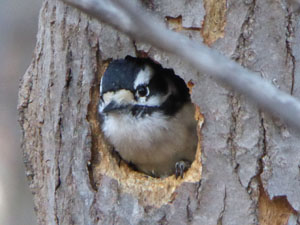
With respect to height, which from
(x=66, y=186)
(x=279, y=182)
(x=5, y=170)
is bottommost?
(x=5, y=170)

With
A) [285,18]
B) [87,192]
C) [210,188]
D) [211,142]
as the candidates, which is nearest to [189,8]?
[285,18]

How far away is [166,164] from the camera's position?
10.6ft

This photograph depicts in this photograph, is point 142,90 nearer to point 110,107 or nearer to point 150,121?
point 150,121

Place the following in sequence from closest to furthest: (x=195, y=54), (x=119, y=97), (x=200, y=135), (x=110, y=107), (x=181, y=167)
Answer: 1. (x=195, y=54)
2. (x=200, y=135)
3. (x=110, y=107)
4. (x=119, y=97)
5. (x=181, y=167)

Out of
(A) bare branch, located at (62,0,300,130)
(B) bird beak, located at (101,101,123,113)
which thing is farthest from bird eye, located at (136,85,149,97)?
(A) bare branch, located at (62,0,300,130)

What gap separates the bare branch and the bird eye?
2081mm

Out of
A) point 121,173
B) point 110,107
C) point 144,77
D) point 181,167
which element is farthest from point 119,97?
point 181,167

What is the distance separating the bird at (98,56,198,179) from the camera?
2938mm

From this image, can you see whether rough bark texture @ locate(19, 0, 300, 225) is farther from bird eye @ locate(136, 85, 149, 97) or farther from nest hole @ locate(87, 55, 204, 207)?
bird eye @ locate(136, 85, 149, 97)

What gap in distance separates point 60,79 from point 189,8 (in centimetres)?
76

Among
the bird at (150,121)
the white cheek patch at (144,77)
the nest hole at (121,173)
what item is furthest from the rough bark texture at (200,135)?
the white cheek patch at (144,77)

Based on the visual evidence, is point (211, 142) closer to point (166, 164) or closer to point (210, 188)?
point (210, 188)

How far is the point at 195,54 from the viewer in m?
0.92

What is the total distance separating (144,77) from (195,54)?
84.5 inches
